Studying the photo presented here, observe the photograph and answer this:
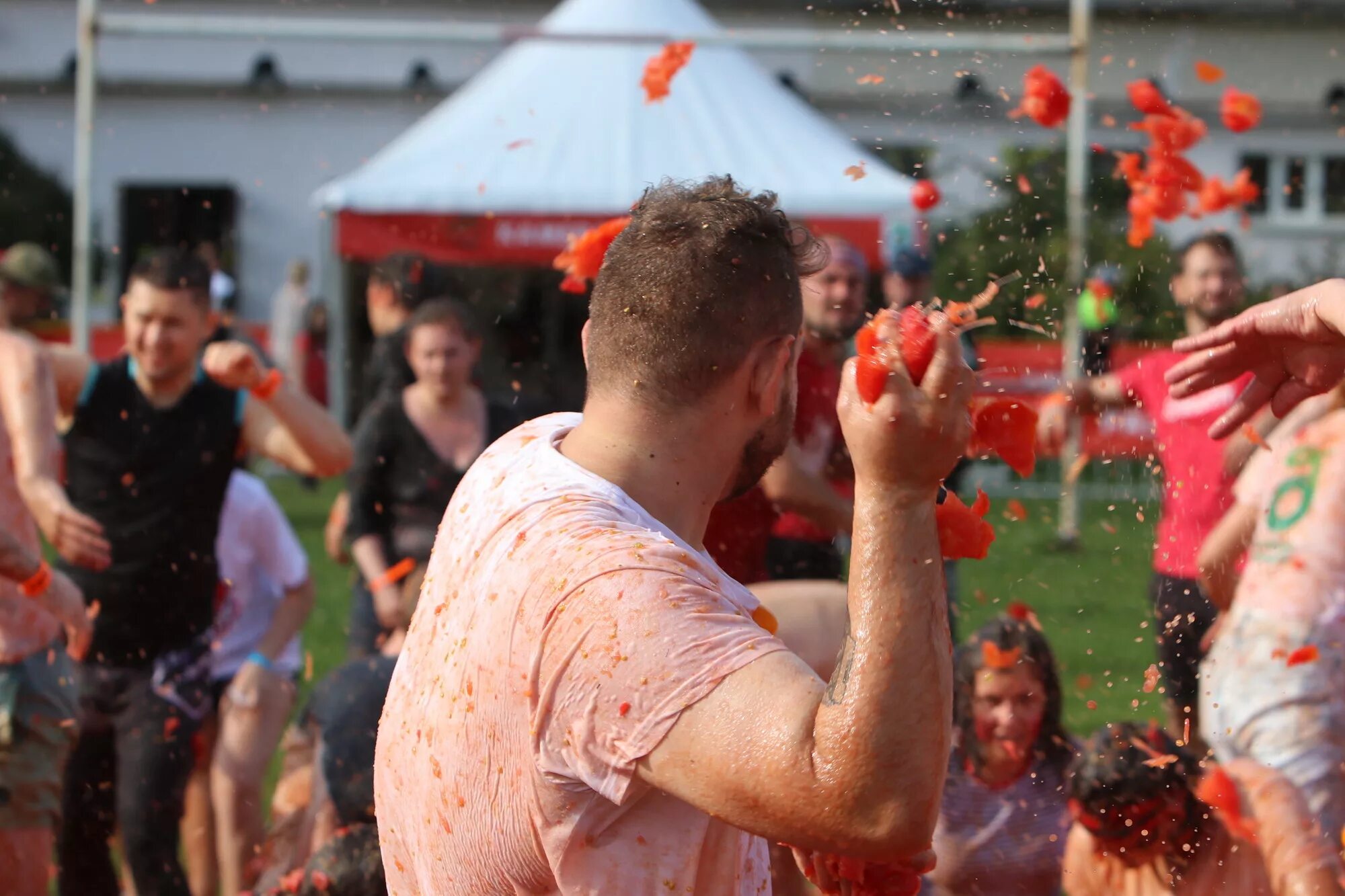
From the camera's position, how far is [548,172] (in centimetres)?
1188

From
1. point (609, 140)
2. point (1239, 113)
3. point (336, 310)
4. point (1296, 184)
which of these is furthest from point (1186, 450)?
point (1296, 184)

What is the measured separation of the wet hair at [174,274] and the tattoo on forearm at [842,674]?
351cm

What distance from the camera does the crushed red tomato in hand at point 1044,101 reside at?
201 inches

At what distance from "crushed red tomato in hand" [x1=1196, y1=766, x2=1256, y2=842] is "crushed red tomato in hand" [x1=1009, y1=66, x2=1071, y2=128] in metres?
2.40

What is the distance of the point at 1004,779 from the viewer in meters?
3.81

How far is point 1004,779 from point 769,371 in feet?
7.53

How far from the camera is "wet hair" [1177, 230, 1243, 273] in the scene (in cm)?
501

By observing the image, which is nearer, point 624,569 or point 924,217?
point 624,569

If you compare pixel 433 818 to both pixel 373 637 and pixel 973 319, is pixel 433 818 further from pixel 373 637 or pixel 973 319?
pixel 373 637

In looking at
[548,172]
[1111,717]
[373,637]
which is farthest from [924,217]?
[548,172]

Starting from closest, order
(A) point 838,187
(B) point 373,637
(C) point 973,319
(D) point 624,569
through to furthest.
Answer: (D) point 624,569, (C) point 973,319, (B) point 373,637, (A) point 838,187

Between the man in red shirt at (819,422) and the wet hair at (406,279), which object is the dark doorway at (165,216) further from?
the man in red shirt at (819,422)

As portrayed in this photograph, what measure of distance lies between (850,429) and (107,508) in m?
3.48

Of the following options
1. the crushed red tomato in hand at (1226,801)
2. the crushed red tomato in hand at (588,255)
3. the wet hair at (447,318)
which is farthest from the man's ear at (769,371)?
the wet hair at (447,318)
